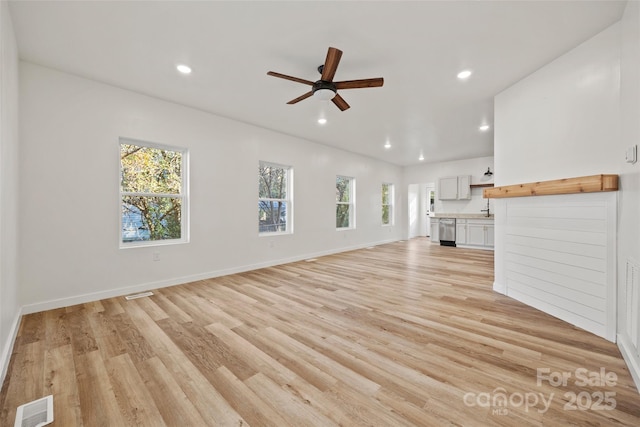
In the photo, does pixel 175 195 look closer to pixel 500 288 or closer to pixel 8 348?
pixel 8 348

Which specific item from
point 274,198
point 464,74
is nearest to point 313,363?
point 464,74

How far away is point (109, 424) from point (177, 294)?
2.20 m

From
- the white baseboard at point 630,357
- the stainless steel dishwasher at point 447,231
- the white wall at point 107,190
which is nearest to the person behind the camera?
the white baseboard at point 630,357

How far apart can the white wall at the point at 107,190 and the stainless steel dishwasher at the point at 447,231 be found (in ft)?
17.4

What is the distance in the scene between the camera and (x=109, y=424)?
1332 millimetres

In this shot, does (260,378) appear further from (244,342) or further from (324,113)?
(324,113)

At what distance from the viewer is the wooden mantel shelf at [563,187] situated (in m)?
2.14

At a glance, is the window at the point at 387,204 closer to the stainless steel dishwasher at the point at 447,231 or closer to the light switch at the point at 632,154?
the stainless steel dishwasher at the point at 447,231

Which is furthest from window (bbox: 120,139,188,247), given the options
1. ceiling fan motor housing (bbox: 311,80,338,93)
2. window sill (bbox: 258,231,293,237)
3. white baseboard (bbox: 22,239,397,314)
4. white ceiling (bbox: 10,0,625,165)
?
ceiling fan motor housing (bbox: 311,80,338,93)

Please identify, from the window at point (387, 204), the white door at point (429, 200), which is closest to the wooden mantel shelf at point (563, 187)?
the window at point (387, 204)

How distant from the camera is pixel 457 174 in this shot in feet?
27.1

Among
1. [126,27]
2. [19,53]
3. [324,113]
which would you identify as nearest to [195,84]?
[126,27]

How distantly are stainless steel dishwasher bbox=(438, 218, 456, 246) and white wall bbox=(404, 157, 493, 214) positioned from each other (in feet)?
2.07

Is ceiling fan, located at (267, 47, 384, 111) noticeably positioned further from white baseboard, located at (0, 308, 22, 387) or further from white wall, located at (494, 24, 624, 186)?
white baseboard, located at (0, 308, 22, 387)
